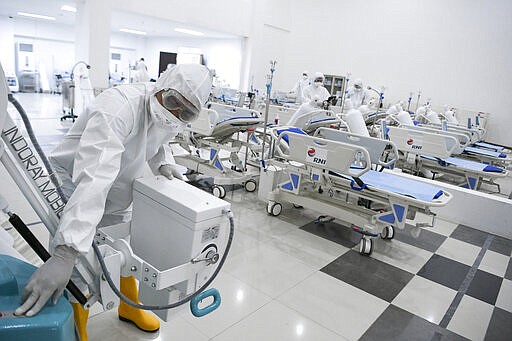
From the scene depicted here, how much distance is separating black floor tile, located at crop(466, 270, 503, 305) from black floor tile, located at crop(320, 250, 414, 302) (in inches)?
18.7

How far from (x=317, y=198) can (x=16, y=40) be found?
14.1m

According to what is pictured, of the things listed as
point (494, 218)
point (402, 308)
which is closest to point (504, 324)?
point (402, 308)

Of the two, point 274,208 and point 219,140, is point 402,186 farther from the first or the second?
point 219,140

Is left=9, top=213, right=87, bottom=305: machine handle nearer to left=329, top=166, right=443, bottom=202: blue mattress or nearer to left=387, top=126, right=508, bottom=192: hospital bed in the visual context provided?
left=329, top=166, right=443, bottom=202: blue mattress

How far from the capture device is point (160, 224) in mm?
1368

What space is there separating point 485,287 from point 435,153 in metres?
2.55

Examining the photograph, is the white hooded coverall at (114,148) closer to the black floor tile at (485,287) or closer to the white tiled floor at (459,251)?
the black floor tile at (485,287)

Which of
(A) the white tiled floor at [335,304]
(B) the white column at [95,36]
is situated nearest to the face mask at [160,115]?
(A) the white tiled floor at [335,304]

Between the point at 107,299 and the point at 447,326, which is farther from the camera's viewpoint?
the point at 447,326

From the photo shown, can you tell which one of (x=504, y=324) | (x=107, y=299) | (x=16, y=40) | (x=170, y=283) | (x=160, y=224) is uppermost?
(x=16, y=40)

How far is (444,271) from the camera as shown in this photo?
3.18 m

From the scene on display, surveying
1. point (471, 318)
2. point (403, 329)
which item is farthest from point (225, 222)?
point (471, 318)

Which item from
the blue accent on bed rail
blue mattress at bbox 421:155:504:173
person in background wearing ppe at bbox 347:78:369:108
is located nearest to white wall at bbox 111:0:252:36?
person in background wearing ppe at bbox 347:78:369:108

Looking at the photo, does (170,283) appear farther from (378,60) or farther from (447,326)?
(378,60)
